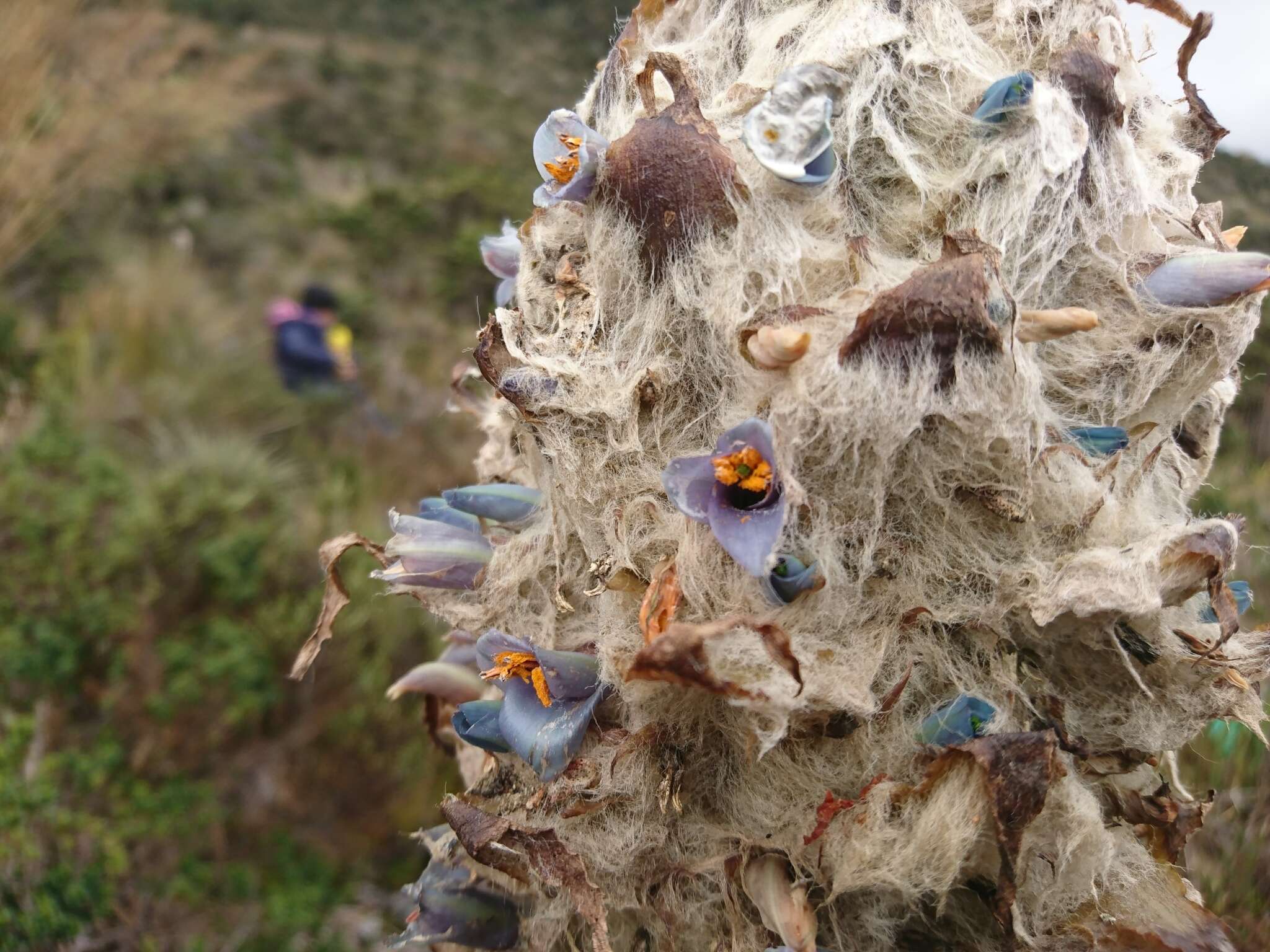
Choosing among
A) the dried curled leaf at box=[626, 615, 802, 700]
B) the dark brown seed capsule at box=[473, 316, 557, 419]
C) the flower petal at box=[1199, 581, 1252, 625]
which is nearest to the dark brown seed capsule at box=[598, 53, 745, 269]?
the dark brown seed capsule at box=[473, 316, 557, 419]

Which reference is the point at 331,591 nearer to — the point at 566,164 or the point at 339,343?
the point at 566,164

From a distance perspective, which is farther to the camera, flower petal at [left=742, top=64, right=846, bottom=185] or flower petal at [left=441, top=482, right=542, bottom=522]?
flower petal at [left=441, top=482, right=542, bottom=522]

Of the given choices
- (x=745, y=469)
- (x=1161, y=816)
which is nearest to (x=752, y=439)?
(x=745, y=469)

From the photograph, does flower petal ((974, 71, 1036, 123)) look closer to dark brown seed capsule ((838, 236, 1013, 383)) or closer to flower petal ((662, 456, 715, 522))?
dark brown seed capsule ((838, 236, 1013, 383))

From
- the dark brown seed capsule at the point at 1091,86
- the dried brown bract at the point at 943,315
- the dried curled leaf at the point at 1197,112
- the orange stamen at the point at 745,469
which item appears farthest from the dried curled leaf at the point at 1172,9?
the orange stamen at the point at 745,469

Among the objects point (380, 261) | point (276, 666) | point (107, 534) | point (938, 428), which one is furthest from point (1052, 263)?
point (380, 261)

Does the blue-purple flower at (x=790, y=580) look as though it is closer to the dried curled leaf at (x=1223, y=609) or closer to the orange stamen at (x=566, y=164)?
the dried curled leaf at (x=1223, y=609)

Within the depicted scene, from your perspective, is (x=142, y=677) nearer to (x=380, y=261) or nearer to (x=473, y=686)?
(x=473, y=686)

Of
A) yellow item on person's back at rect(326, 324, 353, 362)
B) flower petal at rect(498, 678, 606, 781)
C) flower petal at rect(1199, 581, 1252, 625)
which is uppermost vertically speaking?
flower petal at rect(498, 678, 606, 781)
